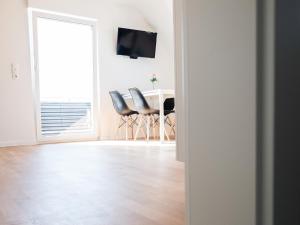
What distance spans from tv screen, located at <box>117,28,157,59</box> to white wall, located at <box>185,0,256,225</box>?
511cm

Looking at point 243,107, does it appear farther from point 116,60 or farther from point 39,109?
point 116,60

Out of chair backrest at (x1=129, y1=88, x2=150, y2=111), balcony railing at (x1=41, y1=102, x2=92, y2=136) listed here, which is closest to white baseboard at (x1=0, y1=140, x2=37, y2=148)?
balcony railing at (x1=41, y1=102, x2=92, y2=136)

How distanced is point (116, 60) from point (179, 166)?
12.0ft

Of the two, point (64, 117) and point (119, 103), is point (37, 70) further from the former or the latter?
point (119, 103)

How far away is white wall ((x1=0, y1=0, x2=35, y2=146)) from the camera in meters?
4.25

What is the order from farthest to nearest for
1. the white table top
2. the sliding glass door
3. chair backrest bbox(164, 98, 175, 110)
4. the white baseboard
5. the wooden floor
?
chair backrest bbox(164, 98, 175, 110), the sliding glass door, the white baseboard, the white table top, the wooden floor

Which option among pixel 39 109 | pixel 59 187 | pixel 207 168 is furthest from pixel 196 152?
pixel 39 109

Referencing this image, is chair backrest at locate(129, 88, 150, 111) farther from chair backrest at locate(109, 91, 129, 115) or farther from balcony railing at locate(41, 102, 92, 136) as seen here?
balcony railing at locate(41, 102, 92, 136)

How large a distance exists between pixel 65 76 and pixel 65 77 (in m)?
0.02

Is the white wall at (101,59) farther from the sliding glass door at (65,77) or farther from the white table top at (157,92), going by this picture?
the white table top at (157,92)

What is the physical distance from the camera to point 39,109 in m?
4.61

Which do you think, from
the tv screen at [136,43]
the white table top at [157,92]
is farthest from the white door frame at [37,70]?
the white table top at [157,92]

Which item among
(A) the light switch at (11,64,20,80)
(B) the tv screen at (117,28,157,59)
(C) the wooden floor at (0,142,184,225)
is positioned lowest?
(C) the wooden floor at (0,142,184,225)

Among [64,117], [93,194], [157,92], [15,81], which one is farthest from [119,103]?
[93,194]
